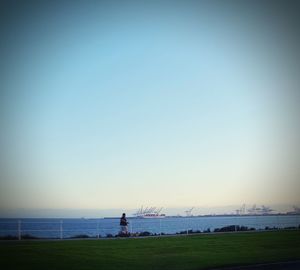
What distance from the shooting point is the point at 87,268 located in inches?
576

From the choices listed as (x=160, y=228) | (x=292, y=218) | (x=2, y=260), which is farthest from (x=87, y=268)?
(x=292, y=218)

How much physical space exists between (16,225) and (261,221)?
18633mm

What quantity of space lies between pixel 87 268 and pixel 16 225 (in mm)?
11709

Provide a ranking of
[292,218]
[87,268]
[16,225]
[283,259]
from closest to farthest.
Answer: [87,268] < [283,259] < [16,225] < [292,218]

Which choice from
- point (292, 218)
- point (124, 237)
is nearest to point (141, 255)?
point (124, 237)

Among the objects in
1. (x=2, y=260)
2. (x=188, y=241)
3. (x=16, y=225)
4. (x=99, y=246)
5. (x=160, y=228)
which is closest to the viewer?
(x=2, y=260)

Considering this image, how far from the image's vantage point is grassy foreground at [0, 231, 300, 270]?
15.4m

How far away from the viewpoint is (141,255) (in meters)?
17.6

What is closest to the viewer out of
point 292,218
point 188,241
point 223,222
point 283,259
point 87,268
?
point 87,268

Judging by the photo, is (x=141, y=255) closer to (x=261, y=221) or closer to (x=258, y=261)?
(x=258, y=261)

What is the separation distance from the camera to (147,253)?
18.2m

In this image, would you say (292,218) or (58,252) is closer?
(58,252)

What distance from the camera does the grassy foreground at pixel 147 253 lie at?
50.4ft

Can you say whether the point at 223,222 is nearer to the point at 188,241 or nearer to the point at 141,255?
the point at 188,241
